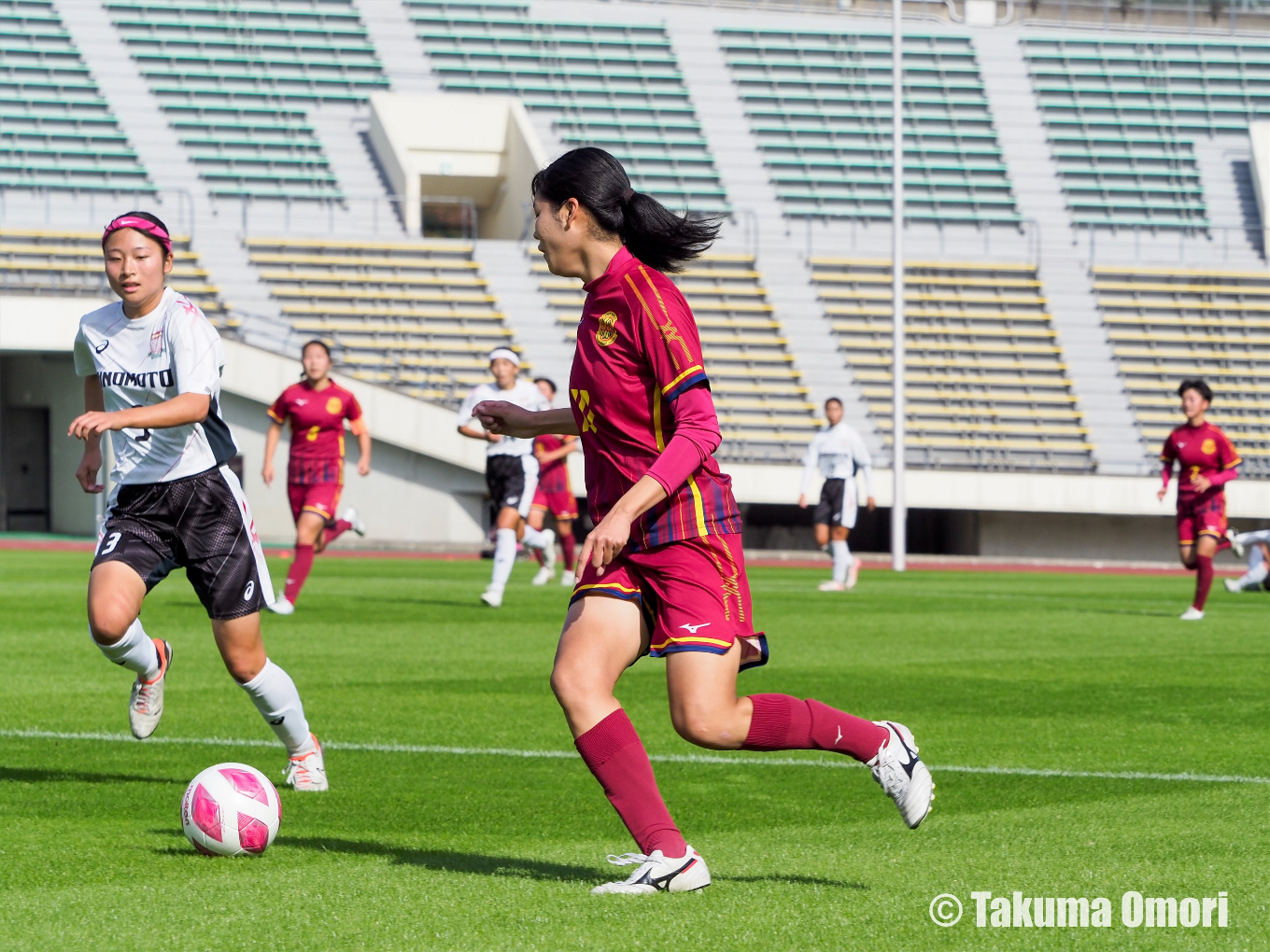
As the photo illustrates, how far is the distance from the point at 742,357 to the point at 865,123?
362 inches

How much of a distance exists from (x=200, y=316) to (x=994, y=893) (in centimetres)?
379

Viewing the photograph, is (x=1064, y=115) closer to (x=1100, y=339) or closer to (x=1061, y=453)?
(x=1100, y=339)

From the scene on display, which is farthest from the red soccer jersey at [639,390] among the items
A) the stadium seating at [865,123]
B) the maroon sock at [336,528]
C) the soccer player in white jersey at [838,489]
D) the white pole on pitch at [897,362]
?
the stadium seating at [865,123]

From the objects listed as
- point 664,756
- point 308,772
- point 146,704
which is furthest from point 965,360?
point 308,772

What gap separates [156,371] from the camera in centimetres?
657

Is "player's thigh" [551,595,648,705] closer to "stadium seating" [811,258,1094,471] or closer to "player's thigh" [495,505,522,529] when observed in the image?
"player's thigh" [495,505,522,529]

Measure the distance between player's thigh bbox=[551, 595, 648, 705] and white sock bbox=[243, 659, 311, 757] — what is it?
2050 millimetres

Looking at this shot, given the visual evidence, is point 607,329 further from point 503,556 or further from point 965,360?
point 965,360

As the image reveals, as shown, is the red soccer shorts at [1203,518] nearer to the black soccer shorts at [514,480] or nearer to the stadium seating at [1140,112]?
the black soccer shorts at [514,480]

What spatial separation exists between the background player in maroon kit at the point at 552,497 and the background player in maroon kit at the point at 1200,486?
7.05 m

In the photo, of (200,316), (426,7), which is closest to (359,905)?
(200,316)

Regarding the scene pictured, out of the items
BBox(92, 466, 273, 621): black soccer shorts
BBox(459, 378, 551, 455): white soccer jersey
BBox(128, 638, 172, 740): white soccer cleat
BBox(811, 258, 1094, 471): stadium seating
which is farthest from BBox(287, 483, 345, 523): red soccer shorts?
BBox(811, 258, 1094, 471): stadium seating

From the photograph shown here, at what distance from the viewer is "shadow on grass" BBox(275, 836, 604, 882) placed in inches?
202

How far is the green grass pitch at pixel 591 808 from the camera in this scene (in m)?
4.47
